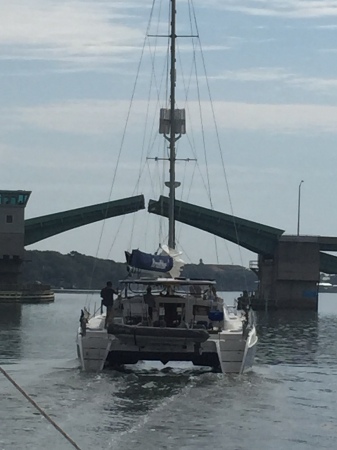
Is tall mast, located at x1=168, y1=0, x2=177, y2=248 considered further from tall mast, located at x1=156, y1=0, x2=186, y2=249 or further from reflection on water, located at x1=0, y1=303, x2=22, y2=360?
reflection on water, located at x1=0, y1=303, x2=22, y2=360

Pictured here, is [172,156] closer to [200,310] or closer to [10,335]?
[200,310]

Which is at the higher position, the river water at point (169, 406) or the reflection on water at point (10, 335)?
the reflection on water at point (10, 335)

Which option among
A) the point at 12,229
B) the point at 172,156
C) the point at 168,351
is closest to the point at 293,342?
the point at 172,156

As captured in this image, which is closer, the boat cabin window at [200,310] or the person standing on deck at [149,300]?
the person standing on deck at [149,300]

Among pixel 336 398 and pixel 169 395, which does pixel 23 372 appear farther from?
pixel 336 398

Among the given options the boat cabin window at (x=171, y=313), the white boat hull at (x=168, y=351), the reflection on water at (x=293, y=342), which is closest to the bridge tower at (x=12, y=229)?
the reflection on water at (x=293, y=342)

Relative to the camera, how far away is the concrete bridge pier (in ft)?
309

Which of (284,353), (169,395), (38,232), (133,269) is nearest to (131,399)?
(169,395)

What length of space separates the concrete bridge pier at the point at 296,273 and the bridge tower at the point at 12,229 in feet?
62.9

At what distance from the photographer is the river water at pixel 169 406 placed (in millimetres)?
19656

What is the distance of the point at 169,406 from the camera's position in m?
23.2

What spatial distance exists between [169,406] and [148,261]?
879cm

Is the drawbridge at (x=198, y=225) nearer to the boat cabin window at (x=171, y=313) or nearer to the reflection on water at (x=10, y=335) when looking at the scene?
the reflection on water at (x=10, y=335)

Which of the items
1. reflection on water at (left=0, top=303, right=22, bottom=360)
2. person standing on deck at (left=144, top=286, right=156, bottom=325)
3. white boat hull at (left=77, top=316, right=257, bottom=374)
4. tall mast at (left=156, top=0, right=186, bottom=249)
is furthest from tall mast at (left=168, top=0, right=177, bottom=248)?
white boat hull at (left=77, top=316, right=257, bottom=374)
